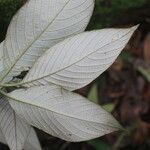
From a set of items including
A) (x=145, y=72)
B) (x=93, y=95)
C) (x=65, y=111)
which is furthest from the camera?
(x=145, y=72)

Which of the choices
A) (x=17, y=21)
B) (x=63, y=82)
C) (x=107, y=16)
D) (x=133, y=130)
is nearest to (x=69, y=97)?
(x=63, y=82)

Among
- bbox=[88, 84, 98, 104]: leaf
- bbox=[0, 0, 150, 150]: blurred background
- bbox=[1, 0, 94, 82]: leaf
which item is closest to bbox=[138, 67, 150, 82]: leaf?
bbox=[0, 0, 150, 150]: blurred background

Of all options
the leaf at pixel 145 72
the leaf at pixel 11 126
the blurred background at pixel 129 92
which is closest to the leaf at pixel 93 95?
the blurred background at pixel 129 92

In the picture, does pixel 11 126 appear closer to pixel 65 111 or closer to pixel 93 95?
pixel 65 111

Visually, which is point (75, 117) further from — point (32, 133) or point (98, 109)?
point (32, 133)

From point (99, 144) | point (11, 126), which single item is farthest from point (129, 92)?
point (11, 126)

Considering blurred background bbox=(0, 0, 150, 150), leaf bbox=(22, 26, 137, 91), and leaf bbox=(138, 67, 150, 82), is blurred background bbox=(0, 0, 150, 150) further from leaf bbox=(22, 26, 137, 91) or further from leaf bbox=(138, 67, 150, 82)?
leaf bbox=(22, 26, 137, 91)

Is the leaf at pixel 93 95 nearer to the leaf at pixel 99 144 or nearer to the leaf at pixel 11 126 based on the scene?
the leaf at pixel 99 144
